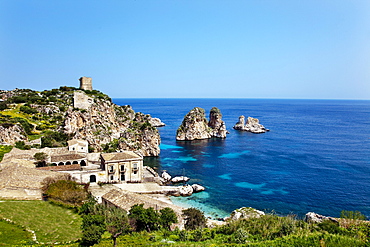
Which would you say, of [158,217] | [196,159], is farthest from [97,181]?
[196,159]

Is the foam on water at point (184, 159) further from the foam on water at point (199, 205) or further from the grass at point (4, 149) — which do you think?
the grass at point (4, 149)

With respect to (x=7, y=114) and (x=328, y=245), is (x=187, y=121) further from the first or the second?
(x=328, y=245)

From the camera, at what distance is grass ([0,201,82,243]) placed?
1955 centimetres

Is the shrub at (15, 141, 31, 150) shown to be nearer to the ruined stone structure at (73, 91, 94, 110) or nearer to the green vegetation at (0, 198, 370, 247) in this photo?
the ruined stone structure at (73, 91, 94, 110)

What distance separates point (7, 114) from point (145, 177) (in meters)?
40.2

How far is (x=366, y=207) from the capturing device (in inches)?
1315

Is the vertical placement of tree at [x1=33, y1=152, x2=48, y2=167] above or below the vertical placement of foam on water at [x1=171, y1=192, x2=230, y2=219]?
above

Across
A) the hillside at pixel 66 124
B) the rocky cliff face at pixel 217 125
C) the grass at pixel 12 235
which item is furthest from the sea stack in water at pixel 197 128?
the grass at pixel 12 235

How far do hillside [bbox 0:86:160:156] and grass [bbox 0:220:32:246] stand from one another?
28.8 m

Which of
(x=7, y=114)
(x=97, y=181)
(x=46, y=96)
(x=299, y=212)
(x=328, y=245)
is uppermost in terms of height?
(x=46, y=96)

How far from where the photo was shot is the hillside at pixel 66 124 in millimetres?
50156

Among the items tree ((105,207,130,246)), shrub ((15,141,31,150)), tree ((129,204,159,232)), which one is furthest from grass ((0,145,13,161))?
tree ((129,204,159,232))

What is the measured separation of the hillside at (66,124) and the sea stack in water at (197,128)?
1951 centimetres

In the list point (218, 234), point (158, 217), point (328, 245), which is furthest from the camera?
point (158, 217)
